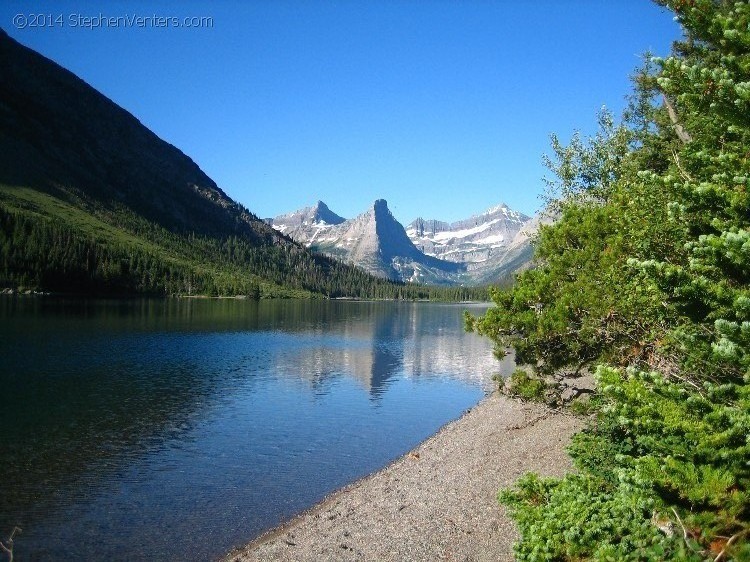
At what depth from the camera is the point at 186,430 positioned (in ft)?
128

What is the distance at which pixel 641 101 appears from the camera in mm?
38219

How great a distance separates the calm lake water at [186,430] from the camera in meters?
23.9

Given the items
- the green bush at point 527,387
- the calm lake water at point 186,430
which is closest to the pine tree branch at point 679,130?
the green bush at point 527,387

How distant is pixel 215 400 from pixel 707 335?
45064 mm

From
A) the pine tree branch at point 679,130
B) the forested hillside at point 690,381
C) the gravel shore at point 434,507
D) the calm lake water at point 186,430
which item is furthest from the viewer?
the calm lake water at point 186,430

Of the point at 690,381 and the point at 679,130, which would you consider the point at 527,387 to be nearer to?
the point at 679,130

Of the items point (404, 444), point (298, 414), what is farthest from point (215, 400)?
point (404, 444)

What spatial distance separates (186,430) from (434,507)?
2249cm

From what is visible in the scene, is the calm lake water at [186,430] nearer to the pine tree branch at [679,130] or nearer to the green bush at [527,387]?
the green bush at [527,387]

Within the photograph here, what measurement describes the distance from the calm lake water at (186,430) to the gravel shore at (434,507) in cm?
211

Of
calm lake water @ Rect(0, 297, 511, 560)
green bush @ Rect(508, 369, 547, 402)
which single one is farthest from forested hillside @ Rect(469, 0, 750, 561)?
calm lake water @ Rect(0, 297, 511, 560)

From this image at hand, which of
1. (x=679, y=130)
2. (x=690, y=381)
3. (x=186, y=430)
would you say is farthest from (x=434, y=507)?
(x=186, y=430)

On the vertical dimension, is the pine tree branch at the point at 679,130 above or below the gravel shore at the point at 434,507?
above

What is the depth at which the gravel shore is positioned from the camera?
63.9 feet
